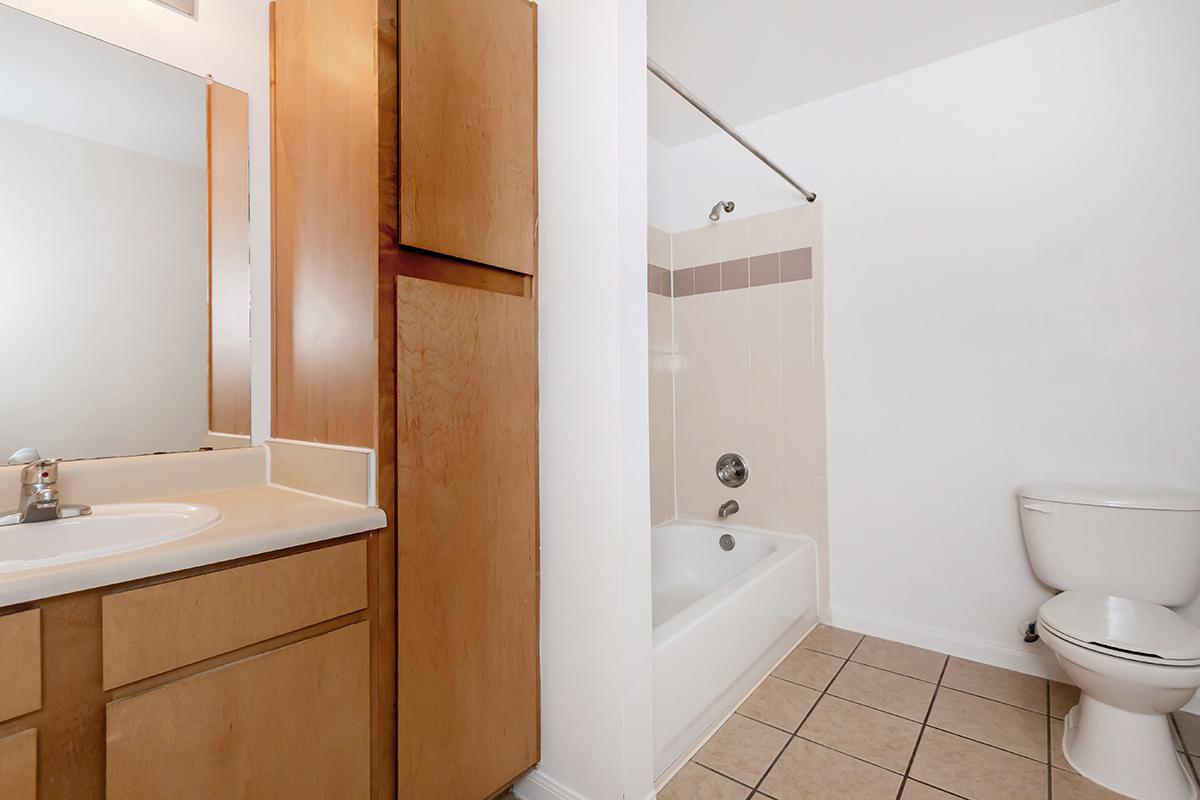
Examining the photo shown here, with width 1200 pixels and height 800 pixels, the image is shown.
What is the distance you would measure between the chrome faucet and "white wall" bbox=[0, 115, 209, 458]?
4.4 inches

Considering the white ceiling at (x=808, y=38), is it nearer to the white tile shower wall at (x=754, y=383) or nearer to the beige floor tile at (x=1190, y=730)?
the white tile shower wall at (x=754, y=383)

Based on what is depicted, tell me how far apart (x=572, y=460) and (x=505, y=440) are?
179 millimetres

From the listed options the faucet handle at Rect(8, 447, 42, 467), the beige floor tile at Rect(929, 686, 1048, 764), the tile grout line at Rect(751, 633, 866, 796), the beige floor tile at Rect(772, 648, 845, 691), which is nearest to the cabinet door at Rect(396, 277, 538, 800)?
the tile grout line at Rect(751, 633, 866, 796)

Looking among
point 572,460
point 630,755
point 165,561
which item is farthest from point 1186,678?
point 165,561

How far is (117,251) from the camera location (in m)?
1.27

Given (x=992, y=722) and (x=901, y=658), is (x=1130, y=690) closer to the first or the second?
(x=992, y=722)

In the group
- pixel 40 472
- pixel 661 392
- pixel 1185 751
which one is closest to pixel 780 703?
pixel 1185 751

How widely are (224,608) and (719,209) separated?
247 cm

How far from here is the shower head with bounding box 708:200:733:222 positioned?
252 cm

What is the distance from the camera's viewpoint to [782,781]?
4.95ft

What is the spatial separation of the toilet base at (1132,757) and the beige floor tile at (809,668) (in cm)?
71

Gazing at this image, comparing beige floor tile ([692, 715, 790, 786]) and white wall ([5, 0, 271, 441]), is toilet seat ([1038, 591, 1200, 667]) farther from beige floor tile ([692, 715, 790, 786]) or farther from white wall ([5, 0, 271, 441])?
white wall ([5, 0, 271, 441])

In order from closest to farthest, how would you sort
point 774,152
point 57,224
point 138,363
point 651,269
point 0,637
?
1. point 0,637
2. point 57,224
3. point 138,363
4. point 774,152
5. point 651,269

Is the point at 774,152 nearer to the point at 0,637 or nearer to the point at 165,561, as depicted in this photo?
the point at 165,561
